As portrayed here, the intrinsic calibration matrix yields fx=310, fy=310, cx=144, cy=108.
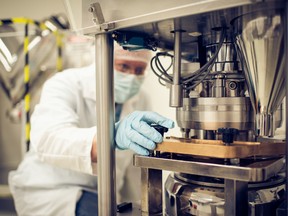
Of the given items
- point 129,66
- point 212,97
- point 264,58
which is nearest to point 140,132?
point 212,97

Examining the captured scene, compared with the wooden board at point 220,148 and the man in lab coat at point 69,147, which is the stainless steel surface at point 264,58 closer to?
the wooden board at point 220,148

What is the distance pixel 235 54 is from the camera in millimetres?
758

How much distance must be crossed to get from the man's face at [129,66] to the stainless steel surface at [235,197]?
1045mm

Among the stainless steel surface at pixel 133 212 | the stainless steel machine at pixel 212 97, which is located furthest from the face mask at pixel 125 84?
the stainless steel surface at pixel 133 212

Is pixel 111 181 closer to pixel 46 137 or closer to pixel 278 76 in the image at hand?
pixel 278 76

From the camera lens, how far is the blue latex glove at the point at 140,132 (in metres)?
0.75

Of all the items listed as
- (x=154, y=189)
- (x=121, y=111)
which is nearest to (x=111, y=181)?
(x=154, y=189)

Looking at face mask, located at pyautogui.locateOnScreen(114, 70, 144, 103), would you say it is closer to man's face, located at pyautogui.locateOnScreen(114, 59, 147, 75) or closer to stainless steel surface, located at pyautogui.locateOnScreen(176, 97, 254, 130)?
man's face, located at pyautogui.locateOnScreen(114, 59, 147, 75)

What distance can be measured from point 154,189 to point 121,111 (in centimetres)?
109

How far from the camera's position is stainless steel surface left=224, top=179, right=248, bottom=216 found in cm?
61

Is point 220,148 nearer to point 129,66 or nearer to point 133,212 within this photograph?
point 133,212

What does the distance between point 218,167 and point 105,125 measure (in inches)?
12.1

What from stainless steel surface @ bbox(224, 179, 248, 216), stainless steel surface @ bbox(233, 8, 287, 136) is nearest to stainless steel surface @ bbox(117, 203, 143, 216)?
stainless steel surface @ bbox(224, 179, 248, 216)

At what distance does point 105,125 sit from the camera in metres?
0.78
